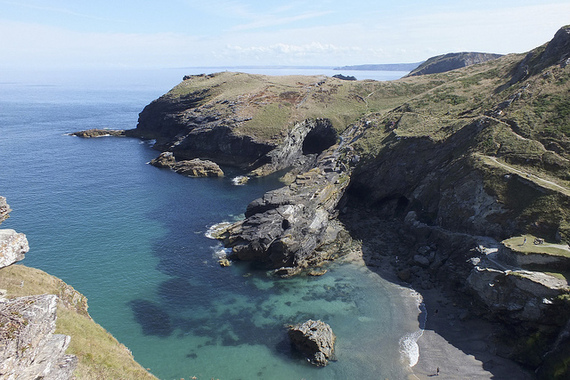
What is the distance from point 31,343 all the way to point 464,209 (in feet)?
176

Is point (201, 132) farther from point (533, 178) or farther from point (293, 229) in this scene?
point (533, 178)

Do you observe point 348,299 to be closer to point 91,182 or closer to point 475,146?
point 475,146

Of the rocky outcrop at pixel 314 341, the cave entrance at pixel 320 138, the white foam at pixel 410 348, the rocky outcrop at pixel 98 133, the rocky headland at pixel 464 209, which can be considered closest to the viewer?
the rocky outcrop at pixel 314 341

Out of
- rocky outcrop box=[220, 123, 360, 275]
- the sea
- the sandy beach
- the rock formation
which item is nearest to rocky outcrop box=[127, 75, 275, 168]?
the sea

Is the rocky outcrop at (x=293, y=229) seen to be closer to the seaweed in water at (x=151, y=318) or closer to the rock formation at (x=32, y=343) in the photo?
the seaweed in water at (x=151, y=318)

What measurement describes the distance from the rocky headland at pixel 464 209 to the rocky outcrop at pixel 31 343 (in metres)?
32.9

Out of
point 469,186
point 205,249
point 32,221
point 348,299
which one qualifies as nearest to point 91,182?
point 32,221

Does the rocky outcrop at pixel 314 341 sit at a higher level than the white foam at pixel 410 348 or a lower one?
higher

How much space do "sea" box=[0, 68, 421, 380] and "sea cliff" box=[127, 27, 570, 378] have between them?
6.19 metres

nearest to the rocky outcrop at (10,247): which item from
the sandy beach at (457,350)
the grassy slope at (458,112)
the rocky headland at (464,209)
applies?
the rocky headland at (464,209)

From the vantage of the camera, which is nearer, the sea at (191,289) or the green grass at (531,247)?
the sea at (191,289)

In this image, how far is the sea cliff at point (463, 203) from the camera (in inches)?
1516

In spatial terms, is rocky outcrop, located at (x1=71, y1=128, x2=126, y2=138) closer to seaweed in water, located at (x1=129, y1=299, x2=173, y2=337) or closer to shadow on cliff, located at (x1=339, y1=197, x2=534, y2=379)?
shadow on cliff, located at (x1=339, y1=197, x2=534, y2=379)

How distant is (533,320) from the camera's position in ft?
120
